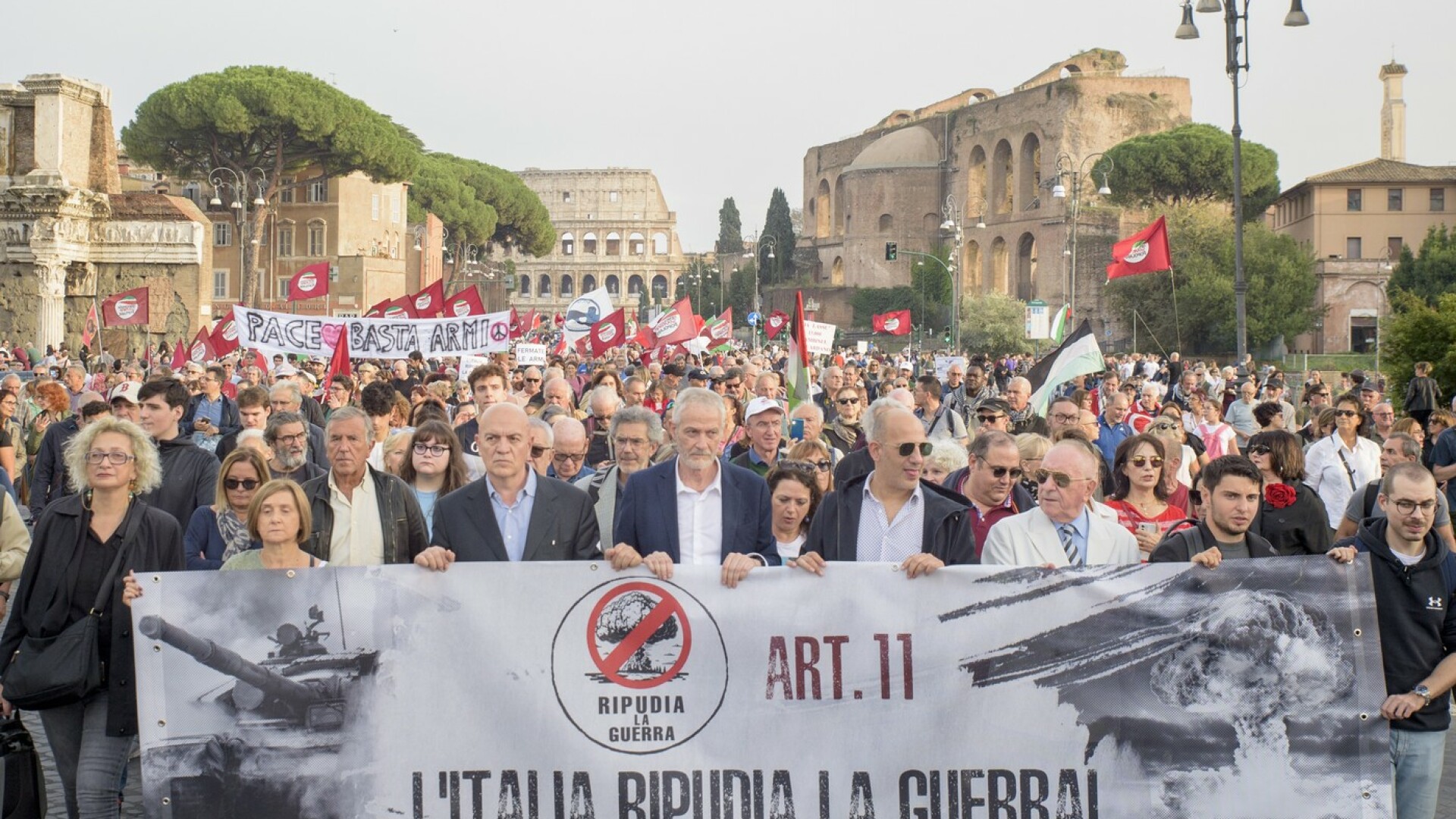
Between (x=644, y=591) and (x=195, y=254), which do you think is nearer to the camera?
(x=644, y=591)

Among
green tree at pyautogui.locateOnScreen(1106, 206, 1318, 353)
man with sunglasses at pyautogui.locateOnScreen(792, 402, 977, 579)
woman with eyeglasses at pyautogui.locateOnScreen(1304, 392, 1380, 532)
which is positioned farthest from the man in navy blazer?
green tree at pyautogui.locateOnScreen(1106, 206, 1318, 353)

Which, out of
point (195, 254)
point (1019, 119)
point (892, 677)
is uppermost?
point (1019, 119)

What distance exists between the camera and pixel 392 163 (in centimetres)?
5762

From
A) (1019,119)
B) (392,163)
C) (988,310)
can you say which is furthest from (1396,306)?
(1019,119)

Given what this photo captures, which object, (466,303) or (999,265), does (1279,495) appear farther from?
(999,265)

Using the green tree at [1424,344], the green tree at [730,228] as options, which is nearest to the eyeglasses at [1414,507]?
the green tree at [1424,344]

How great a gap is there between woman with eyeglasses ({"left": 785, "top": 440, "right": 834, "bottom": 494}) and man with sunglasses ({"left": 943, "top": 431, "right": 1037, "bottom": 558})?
1124mm

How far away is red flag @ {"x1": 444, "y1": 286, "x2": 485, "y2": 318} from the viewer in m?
20.0

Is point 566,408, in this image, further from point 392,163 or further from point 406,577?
point 392,163

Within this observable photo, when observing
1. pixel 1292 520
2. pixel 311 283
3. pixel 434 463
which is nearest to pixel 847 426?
pixel 434 463

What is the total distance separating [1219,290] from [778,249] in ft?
189

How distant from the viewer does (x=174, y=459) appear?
675cm

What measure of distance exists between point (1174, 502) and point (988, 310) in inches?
2076

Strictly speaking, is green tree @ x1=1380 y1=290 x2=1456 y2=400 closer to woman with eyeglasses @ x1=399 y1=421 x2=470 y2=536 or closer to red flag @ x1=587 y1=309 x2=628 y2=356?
red flag @ x1=587 y1=309 x2=628 y2=356
